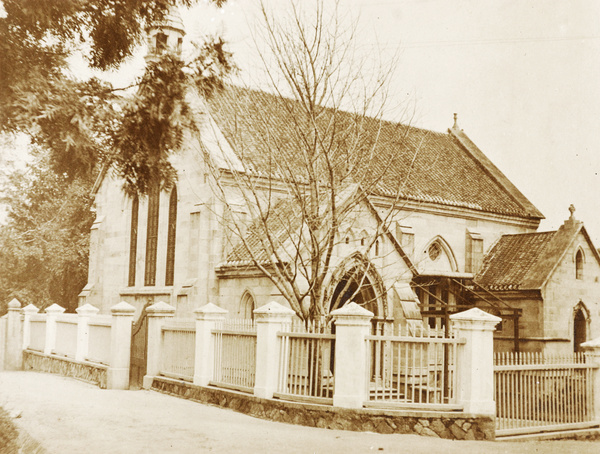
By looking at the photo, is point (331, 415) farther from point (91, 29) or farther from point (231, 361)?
point (91, 29)

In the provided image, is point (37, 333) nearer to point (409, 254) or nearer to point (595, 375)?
point (409, 254)

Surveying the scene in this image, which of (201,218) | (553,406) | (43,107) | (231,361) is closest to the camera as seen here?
(43,107)

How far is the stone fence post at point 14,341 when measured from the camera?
23531mm

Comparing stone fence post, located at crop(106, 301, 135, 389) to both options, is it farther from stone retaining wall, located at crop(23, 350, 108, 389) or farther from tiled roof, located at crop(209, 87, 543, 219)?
tiled roof, located at crop(209, 87, 543, 219)

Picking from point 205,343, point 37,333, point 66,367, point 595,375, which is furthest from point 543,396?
point 37,333

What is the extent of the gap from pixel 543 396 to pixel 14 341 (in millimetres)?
17483

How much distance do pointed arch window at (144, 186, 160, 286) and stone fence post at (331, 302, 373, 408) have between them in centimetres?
1388

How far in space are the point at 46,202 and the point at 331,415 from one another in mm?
29789

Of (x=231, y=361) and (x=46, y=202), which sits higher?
(x=46, y=202)

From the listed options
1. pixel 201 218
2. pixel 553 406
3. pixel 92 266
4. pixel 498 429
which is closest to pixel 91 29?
pixel 498 429

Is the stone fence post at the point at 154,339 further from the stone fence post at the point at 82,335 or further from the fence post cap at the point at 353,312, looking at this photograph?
the fence post cap at the point at 353,312

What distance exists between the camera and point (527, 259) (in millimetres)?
26672

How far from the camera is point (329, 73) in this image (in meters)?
15.8

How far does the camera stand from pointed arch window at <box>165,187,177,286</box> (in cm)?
2439
